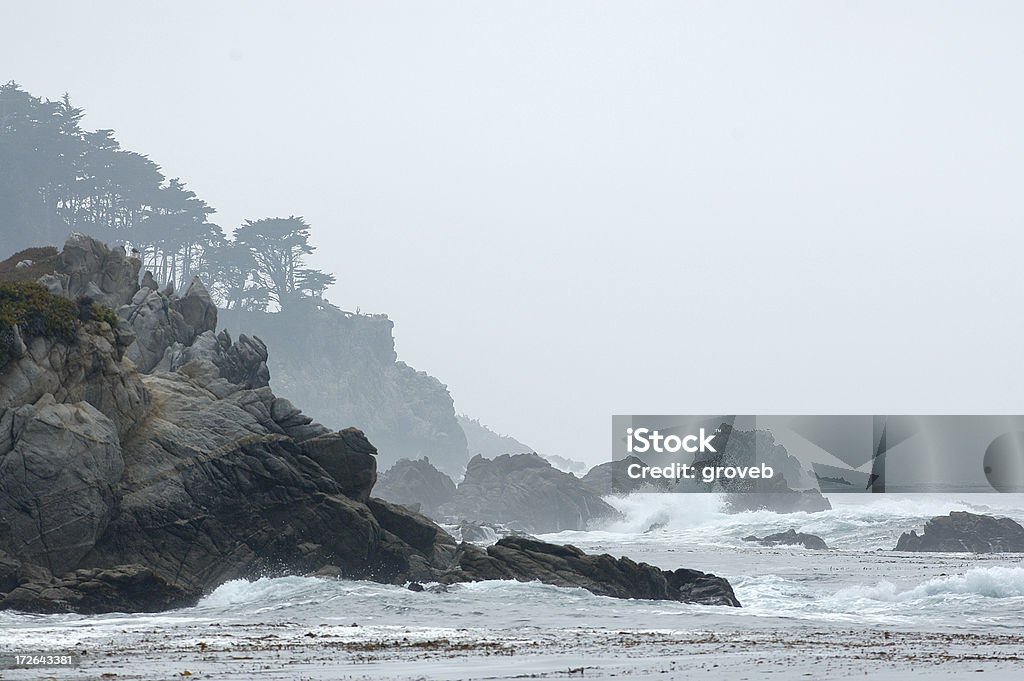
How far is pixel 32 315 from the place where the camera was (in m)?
43.4

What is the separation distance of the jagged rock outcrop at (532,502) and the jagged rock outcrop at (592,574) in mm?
67386

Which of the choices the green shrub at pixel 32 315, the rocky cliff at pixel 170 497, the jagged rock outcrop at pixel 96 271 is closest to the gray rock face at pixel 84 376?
the rocky cliff at pixel 170 497

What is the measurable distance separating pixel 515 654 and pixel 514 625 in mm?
7879

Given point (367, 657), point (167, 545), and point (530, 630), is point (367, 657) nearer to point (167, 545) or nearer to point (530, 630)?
point (530, 630)

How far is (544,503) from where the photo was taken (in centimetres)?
A: 12125

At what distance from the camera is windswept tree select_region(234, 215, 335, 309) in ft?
552

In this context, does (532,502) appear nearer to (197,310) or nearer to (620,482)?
(620,482)

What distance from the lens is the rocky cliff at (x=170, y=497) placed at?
129ft

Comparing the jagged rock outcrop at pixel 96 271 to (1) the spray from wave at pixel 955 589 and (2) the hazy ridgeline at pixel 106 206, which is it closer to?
(1) the spray from wave at pixel 955 589

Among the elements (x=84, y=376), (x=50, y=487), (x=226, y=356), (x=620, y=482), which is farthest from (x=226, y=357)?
(x=620, y=482)

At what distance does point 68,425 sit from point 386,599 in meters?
13.7

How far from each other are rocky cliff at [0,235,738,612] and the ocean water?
7.12 feet

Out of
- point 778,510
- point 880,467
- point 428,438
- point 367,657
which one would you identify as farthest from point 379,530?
point 428,438

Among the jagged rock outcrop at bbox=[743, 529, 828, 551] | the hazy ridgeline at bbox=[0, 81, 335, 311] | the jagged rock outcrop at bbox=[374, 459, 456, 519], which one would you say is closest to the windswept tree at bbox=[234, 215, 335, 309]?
the hazy ridgeline at bbox=[0, 81, 335, 311]
